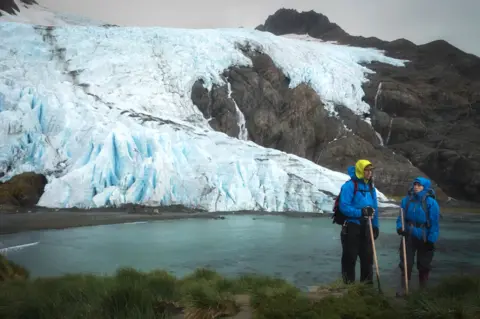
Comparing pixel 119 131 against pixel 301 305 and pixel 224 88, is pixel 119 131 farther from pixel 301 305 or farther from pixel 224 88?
pixel 301 305

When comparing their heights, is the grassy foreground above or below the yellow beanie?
below

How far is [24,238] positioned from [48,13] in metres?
56.3

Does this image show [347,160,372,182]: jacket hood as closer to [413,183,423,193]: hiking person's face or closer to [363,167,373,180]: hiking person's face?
[363,167,373,180]: hiking person's face

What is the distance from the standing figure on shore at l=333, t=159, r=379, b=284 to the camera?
6172mm

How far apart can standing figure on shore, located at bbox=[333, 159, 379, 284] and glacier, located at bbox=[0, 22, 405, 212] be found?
66.2 feet

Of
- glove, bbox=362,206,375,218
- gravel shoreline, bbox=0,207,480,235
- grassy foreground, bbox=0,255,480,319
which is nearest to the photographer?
grassy foreground, bbox=0,255,480,319

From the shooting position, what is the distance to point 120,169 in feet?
86.2

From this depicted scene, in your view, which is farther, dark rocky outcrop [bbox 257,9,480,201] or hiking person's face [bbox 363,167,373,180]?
dark rocky outcrop [bbox 257,9,480,201]

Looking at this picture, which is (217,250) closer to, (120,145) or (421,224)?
(421,224)

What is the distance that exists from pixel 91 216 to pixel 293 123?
97.7 ft

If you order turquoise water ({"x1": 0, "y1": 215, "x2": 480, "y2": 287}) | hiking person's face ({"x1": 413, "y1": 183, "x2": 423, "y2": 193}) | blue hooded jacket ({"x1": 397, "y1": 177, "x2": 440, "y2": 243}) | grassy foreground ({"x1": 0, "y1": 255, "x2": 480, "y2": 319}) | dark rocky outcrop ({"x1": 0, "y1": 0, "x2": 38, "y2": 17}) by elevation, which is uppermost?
dark rocky outcrop ({"x1": 0, "y1": 0, "x2": 38, "y2": 17})

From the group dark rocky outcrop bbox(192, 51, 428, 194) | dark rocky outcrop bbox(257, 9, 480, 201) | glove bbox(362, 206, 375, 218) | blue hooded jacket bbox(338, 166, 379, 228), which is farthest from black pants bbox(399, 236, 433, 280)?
dark rocky outcrop bbox(257, 9, 480, 201)

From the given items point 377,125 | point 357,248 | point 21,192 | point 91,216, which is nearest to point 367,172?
point 357,248

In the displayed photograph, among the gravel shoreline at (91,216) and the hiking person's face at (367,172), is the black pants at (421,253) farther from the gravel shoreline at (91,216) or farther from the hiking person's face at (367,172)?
the gravel shoreline at (91,216)
